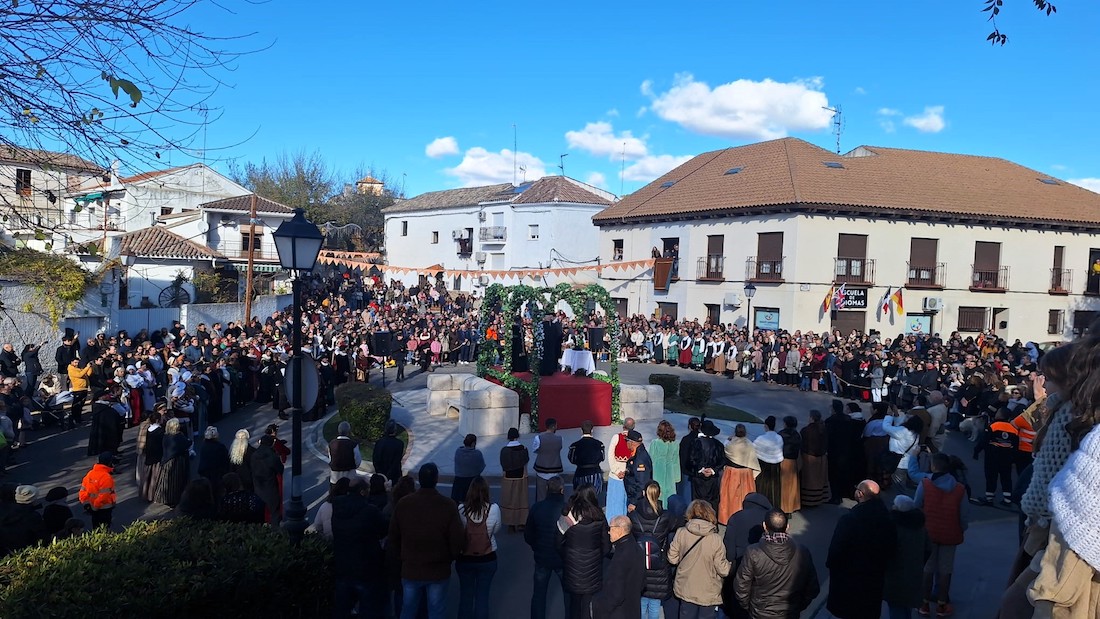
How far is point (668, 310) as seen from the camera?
112ft

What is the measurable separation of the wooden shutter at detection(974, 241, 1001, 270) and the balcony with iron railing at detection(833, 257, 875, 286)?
5.09 m

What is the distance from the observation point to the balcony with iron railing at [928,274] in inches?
1172

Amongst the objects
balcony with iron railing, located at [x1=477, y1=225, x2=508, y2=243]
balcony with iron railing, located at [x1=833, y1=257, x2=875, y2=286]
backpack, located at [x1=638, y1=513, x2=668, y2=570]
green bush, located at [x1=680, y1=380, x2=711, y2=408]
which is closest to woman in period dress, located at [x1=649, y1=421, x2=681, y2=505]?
backpack, located at [x1=638, y1=513, x2=668, y2=570]

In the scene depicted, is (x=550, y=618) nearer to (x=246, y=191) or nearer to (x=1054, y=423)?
(x=1054, y=423)

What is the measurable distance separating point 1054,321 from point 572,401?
27.1 m

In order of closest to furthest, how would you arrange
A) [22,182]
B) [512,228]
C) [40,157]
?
[40,157], [22,182], [512,228]

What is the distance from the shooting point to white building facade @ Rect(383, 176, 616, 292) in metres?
43.1

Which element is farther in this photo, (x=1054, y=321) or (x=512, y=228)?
(x=512, y=228)

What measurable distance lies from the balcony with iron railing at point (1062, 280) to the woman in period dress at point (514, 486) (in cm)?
3082

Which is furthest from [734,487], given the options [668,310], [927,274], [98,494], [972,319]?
[972,319]

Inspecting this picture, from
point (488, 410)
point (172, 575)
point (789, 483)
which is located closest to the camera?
point (172, 575)

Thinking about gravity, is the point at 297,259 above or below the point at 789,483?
above

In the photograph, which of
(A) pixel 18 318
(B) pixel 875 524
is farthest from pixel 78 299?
(B) pixel 875 524

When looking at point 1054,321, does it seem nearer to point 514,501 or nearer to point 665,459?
point 665,459
